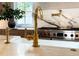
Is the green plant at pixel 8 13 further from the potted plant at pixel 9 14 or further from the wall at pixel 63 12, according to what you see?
the wall at pixel 63 12

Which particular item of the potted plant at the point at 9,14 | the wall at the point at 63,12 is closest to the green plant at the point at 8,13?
the potted plant at the point at 9,14

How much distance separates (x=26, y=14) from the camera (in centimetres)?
160

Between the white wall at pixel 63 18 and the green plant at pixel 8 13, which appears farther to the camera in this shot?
the white wall at pixel 63 18

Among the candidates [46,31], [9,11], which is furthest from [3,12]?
[46,31]

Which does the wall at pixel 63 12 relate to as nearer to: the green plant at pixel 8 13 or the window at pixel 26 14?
the window at pixel 26 14

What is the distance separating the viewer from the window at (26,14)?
1.52 meters

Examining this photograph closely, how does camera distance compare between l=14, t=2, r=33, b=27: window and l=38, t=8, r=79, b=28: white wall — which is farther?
l=38, t=8, r=79, b=28: white wall

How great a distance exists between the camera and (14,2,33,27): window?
1520mm

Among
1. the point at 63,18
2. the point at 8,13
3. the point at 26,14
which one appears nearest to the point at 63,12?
A: the point at 63,18

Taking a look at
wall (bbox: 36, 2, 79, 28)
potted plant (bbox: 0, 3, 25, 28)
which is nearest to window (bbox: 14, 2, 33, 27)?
potted plant (bbox: 0, 3, 25, 28)

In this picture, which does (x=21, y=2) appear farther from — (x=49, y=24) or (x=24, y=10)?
(x=49, y=24)

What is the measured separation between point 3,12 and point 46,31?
487mm

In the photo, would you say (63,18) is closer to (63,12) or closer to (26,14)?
(63,12)

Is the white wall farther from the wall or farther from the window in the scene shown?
the window
